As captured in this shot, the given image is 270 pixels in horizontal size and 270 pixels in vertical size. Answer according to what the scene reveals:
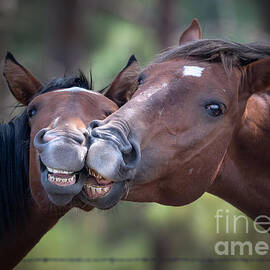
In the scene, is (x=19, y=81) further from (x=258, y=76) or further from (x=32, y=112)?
(x=258, y=76)

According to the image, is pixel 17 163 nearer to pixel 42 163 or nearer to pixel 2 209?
pixel 2 209

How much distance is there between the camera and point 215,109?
137 inches

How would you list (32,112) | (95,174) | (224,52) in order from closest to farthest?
(95,174) < (224,52) < (32,112)

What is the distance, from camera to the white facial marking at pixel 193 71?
354 cm

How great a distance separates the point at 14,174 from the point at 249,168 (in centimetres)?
→ 193

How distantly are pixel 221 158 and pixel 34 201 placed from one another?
1598 mm

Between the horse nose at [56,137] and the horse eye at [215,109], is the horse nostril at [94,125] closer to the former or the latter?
the horse nose at [56,137]

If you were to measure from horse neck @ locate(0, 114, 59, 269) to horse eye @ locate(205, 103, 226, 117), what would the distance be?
5.21 ft

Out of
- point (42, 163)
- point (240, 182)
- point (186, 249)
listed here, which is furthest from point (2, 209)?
point (186, 249)

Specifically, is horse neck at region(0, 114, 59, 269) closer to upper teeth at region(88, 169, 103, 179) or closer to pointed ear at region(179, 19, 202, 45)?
upper teeth at region(88, 169, 103, 179)

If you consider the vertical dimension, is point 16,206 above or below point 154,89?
below

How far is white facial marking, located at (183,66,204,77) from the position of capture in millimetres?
3543

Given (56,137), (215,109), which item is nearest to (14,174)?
(56,137)

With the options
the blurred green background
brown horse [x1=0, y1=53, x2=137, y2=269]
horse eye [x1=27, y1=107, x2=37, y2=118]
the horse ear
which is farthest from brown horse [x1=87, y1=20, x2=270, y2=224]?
the blurred green background
